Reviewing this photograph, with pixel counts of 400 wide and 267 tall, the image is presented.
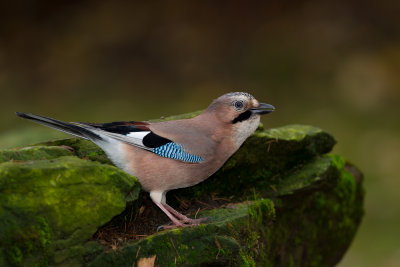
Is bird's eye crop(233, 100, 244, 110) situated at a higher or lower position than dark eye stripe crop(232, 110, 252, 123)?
higher

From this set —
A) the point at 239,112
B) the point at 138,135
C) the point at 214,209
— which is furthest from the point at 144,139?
the point at 214,209

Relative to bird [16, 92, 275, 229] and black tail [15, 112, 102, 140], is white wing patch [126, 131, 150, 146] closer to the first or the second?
bird [16, 92, 275, 229]

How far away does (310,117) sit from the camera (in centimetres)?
1381

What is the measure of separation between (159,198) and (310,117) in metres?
8.75

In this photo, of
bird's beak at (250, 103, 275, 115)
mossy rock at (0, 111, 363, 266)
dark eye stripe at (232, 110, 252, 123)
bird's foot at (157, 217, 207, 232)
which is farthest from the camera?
dark eye stripe at (232, 110, 252, 123)

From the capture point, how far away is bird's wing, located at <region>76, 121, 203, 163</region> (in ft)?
18.0

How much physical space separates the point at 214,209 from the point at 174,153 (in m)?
0.92

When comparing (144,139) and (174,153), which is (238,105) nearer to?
(174,153)

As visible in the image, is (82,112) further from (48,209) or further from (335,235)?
(48,209)

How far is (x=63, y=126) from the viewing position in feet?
17.3

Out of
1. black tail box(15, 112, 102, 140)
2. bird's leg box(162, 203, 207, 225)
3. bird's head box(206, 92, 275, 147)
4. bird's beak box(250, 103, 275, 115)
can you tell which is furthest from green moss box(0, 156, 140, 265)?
bird's beak box(250, 103, 275, 115)

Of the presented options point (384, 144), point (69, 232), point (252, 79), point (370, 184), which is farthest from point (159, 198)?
point (252, 79)

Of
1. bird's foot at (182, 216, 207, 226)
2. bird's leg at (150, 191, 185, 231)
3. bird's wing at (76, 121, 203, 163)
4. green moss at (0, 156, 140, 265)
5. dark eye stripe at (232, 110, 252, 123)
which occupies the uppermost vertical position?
dark eye stripe at (232, 110, 252, 123)

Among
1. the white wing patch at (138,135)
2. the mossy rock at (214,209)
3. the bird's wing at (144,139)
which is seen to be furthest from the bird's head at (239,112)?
the white wing patch at (138,135)
